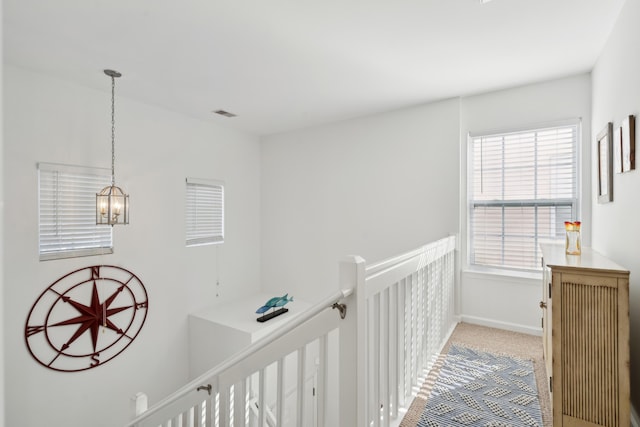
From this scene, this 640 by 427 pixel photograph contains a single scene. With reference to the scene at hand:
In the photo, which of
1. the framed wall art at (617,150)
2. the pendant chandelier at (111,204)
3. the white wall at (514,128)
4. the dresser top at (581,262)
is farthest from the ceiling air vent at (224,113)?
the framed wall art at (617,150)

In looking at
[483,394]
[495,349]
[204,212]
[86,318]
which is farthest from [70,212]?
[495,349]

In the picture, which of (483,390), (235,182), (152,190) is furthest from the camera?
(235,182)

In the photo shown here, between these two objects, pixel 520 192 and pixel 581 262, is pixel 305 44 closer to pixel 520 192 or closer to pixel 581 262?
pixel 581 262

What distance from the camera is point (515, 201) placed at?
140 inches

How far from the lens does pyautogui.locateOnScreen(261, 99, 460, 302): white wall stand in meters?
3.90

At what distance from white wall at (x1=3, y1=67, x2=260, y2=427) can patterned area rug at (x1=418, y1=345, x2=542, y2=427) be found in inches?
124

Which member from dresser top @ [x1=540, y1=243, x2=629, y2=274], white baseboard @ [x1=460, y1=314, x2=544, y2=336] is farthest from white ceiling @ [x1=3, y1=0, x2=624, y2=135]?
white baseboard @ [x1=460, y1=314, x2=544, y2=336]

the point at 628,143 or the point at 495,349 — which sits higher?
the point at 628,143

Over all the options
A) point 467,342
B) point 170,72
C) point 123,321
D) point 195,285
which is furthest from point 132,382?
point 467,342

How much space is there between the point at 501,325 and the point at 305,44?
3.17 metres

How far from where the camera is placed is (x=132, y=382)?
12.3 ft

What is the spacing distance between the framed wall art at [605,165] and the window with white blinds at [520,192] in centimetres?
56

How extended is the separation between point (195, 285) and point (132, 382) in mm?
1208

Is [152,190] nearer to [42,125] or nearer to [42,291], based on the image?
[42,125]
